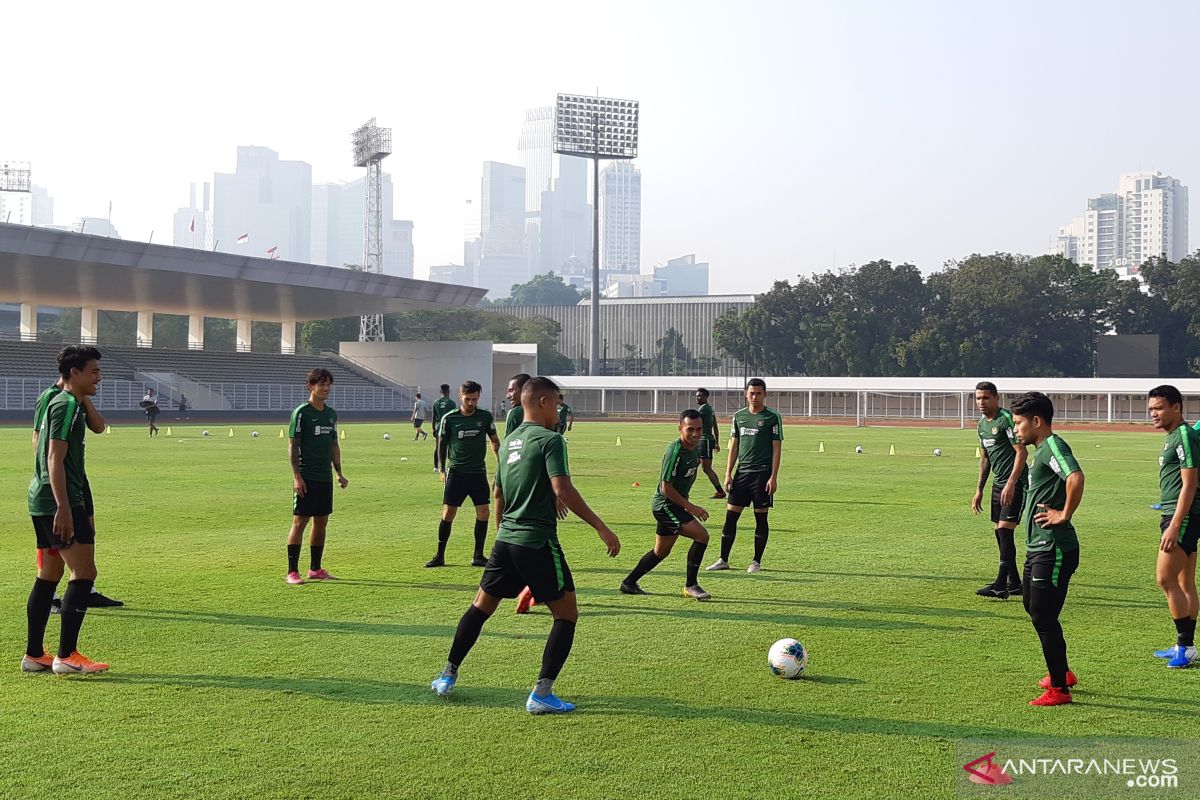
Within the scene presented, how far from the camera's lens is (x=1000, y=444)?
38.9 ft

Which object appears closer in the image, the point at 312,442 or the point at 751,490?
the point at 312,442

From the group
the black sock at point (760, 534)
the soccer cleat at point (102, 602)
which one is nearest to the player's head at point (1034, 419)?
the black sock at point (760, 534)

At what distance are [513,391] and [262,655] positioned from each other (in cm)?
436

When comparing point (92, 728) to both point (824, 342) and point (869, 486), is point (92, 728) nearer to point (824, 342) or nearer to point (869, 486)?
point (869, 486)

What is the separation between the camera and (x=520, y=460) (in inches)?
288

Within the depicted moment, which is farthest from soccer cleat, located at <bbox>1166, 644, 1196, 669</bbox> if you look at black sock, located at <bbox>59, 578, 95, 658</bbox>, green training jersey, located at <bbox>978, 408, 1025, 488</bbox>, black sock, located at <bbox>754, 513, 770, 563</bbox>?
black sock, located at <bbox>59, 578, 95, 658</bbox>

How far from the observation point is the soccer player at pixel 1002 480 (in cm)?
1120

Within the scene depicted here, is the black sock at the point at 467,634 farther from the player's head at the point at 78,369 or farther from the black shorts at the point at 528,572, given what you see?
the player's head at the point at 78,369

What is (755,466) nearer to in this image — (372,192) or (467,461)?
(467,461)

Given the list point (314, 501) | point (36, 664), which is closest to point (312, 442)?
point (314, 501)

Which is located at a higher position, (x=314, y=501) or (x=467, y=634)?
(x=314, y=501)

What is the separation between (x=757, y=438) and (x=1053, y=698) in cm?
578

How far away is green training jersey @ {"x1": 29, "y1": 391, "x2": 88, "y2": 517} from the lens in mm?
8031

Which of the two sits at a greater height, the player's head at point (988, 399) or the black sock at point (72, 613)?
the player's head at point (988, 399)
